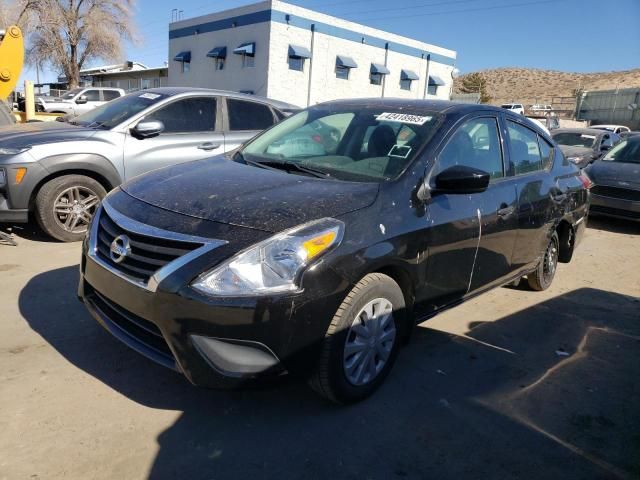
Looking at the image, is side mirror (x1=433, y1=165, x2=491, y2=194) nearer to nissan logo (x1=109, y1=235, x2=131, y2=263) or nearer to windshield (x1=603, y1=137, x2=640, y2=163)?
nissan logo (x1=109, y1=235, x2=131, y2=263)

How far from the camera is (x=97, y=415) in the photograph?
2672 millimetres

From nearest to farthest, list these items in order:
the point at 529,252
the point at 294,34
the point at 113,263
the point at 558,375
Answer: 1. the point at 113,263
2. the point at 558,375
3. the point at 529,252
4. the point at 294,34

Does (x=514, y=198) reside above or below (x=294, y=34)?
below

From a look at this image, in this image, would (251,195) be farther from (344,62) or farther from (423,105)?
(344,62)

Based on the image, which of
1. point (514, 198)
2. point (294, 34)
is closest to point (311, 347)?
point (514, 198)

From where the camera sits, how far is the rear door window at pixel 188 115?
600 cm

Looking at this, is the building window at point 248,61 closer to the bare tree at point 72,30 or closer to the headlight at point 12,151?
the bare tree at point 72,30

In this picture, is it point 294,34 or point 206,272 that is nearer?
point 206,272

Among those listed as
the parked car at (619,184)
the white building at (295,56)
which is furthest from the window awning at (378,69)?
the parked car at (619,184)

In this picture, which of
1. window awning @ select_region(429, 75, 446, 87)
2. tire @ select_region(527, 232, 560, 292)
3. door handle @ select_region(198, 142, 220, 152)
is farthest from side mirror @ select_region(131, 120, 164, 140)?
window awning @ select_region(429, 75, 446, 87)

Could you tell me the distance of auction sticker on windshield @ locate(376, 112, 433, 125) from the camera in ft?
11.7

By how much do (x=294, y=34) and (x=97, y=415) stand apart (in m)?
26.2

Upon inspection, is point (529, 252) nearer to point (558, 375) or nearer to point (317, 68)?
point (558, 375)

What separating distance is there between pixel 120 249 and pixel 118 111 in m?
3.92
